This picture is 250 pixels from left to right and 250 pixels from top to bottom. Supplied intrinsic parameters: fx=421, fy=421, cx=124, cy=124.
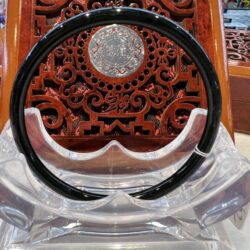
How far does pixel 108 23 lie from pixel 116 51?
0.26 meters

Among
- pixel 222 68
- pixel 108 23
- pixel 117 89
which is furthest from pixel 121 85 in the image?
pixel 108 23

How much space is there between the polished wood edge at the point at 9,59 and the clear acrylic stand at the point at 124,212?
0.49ft

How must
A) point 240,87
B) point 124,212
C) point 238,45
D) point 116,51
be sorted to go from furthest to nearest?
point 238,45 → point 240,87 → point 116,51 → point 124,212

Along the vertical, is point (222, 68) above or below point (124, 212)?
above

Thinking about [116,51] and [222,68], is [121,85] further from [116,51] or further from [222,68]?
[222,68]

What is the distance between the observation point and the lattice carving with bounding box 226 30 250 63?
105 centimetres

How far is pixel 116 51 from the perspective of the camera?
2.38ft

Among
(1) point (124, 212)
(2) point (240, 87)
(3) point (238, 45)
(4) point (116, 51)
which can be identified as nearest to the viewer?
(1) point (124, 212)

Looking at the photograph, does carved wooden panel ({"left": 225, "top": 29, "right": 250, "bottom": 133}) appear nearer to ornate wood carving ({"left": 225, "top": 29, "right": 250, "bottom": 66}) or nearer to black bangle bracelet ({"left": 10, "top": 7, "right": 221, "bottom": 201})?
ornate wood carving ({"left": 225, "top": 29, "right": 250, "bottom": 66})

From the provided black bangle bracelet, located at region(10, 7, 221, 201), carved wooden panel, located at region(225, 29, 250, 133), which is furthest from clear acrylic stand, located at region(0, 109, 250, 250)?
carved wooden panel, located at region(225, 29, 250, 133)

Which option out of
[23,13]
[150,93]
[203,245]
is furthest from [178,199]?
[23,13]

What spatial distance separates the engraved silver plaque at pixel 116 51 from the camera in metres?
0.72

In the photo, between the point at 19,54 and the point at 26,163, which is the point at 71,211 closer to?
the point at 26,163

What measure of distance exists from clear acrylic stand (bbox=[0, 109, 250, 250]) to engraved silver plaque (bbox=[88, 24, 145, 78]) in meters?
0.23
